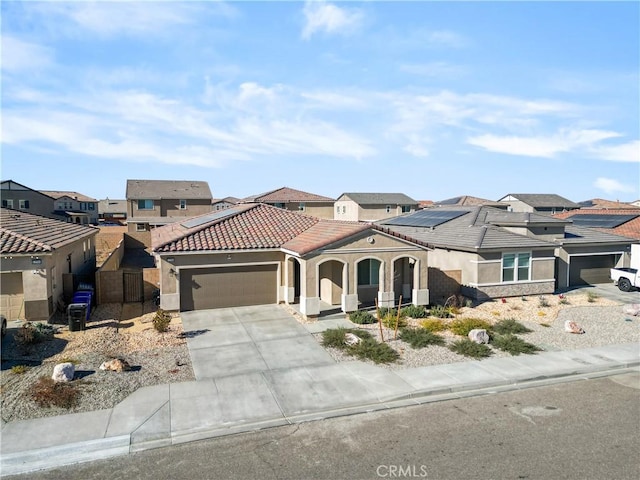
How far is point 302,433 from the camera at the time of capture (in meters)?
10.1

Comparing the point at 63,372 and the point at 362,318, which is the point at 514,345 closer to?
the point at 362,318

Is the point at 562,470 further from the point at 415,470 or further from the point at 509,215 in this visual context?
the point at 509,215

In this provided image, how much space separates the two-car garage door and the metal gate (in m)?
3.10

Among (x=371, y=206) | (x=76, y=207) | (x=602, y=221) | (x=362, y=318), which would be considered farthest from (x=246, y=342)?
(x=76, y=207)

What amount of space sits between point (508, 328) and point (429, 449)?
1014 centimetres

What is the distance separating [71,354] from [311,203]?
46995 mm

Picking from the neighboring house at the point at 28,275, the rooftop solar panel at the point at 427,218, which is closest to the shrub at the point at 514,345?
the rooftop solar panel at the point at 427,218

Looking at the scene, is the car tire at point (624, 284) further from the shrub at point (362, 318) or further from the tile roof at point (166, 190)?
the tile roof at point (166, 190)

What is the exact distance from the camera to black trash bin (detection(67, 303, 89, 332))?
55.3ft

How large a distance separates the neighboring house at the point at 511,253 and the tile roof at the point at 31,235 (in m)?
15.2

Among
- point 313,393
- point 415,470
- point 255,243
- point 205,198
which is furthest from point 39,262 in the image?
point 205,198

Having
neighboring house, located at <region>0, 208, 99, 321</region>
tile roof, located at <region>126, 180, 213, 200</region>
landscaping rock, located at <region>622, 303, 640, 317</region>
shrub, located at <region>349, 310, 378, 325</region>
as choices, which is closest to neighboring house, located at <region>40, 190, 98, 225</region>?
tile roof, located at <region>126, 180, 213, 200</region>

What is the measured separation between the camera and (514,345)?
15711 mm

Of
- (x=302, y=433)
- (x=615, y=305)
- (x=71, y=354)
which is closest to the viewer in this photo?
(x=302, y=433)
